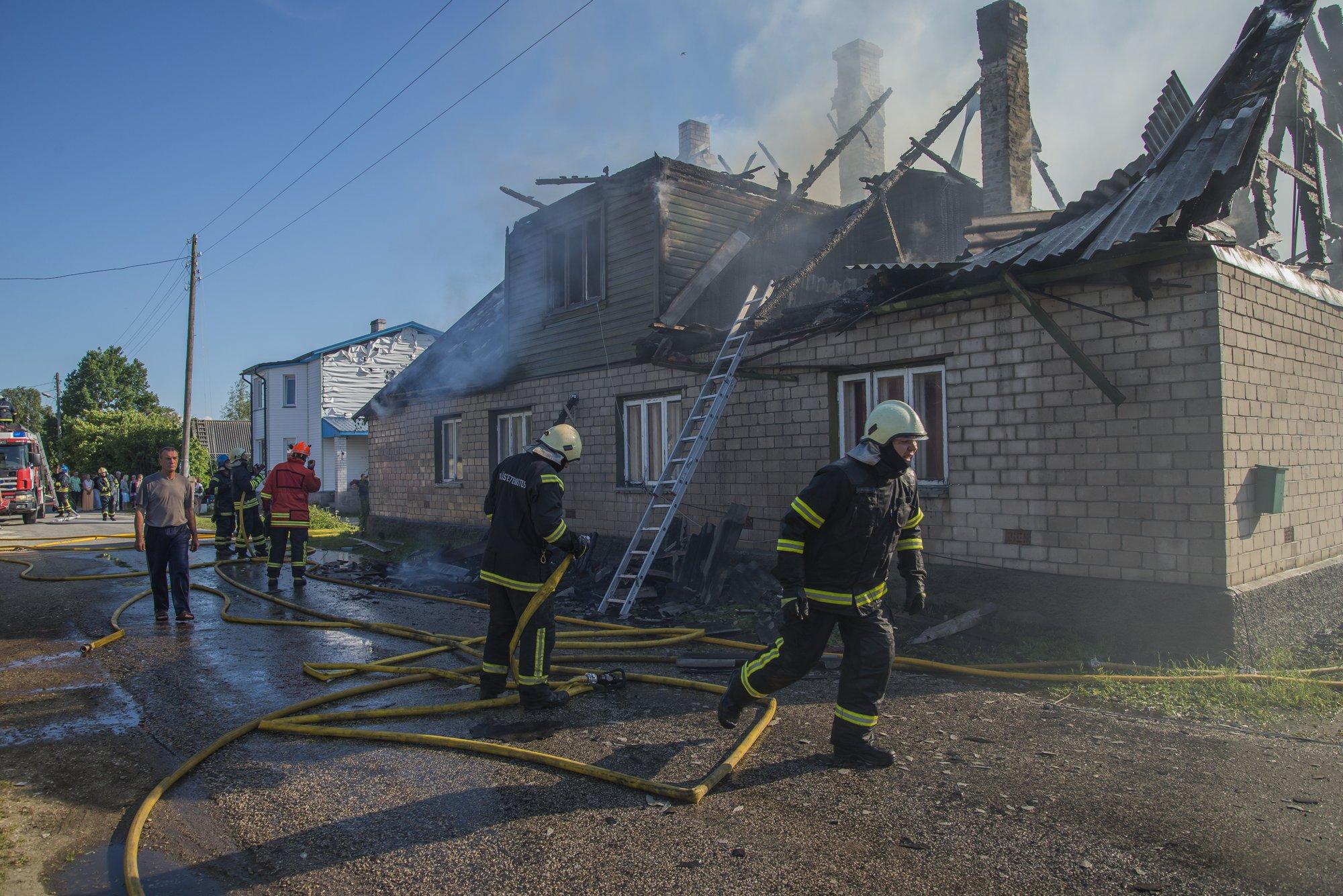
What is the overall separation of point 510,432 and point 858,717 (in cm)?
1091

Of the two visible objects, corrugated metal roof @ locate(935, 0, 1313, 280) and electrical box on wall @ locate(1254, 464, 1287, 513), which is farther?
electrical box on wall @ locate(1254, 464, 1287, 513)

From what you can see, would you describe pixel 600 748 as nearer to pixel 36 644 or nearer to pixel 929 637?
pixel 929 637

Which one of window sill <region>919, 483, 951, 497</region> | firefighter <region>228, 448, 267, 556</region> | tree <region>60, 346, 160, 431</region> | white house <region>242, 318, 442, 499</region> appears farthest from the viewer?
tree <region>60, 346, 160, 431</region>

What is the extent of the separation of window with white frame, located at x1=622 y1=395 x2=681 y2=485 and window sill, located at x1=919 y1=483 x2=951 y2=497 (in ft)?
12.9

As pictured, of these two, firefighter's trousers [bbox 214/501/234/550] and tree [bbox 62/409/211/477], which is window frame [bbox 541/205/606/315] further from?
tree [bbox 62/409/211/477]

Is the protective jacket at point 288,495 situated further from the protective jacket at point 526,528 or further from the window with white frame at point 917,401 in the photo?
the window with white frame at point 917,401

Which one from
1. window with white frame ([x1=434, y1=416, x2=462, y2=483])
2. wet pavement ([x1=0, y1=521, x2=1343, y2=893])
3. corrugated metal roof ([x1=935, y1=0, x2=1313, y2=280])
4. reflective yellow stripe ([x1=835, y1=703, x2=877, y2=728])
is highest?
corrugated metal roof ([x1=935, y1=0, x2=1313, y2=280])

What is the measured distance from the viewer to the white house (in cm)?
3075

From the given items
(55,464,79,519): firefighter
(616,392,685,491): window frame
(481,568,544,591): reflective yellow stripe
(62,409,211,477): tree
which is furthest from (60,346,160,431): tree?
(481,568,544,591): reflective yellow stripe

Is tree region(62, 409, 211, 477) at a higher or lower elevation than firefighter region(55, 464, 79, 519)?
higher

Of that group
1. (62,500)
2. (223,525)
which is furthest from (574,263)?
(62,500)

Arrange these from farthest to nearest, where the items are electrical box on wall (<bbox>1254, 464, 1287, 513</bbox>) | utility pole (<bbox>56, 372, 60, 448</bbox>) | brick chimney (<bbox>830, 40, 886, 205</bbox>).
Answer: utility pole (<bbox>56, 372, 60, 448</bbox>) < brick chimney (<bbox>830, 40, 886, 205</bbox>) < electrical box on wall (<bbox>1254, 464, 1287, 513</bbox>)

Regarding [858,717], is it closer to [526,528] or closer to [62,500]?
[526,528]

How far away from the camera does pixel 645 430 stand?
11.4m
